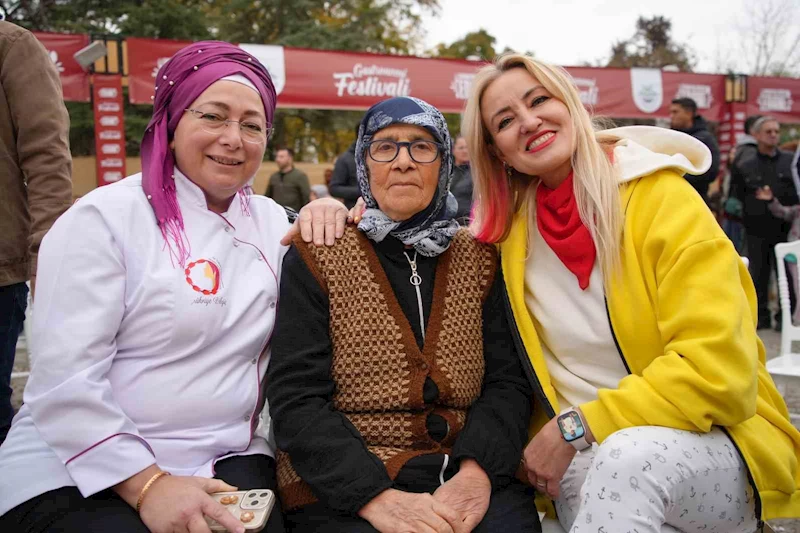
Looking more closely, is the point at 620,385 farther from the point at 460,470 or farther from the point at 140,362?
the point at 140,362

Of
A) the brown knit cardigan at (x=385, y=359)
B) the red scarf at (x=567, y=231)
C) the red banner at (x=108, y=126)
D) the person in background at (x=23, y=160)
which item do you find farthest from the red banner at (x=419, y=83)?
the brown knit cardigan at (x=385, y=359)

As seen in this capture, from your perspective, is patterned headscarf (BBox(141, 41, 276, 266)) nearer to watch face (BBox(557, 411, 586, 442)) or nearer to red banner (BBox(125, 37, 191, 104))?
watch face (BBox(557, 411, 586, 442))

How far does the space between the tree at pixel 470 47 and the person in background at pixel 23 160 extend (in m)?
29.2

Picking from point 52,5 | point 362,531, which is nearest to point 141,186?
point 362,531

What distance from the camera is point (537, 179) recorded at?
2334mm

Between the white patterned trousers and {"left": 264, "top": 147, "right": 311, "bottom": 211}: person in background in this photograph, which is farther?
{"left": 264, "top": 147, "right": 311, "bottom": 211}: person in background

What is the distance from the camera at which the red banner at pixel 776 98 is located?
12438 mm

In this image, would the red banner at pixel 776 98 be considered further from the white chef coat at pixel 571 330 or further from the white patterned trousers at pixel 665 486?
the white patterned trousers at pixel 665 486

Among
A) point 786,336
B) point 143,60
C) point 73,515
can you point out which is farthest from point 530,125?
point 143,60

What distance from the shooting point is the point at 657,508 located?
1591 millimetres

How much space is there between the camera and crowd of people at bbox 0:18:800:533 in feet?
5.67

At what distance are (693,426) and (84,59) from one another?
28.5 ft

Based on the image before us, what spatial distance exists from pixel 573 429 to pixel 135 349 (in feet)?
4.19

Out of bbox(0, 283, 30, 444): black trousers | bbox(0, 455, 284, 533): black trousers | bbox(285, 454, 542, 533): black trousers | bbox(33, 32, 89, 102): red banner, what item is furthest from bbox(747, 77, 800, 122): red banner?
bbox(0, 455, 284, 533): black trousers
